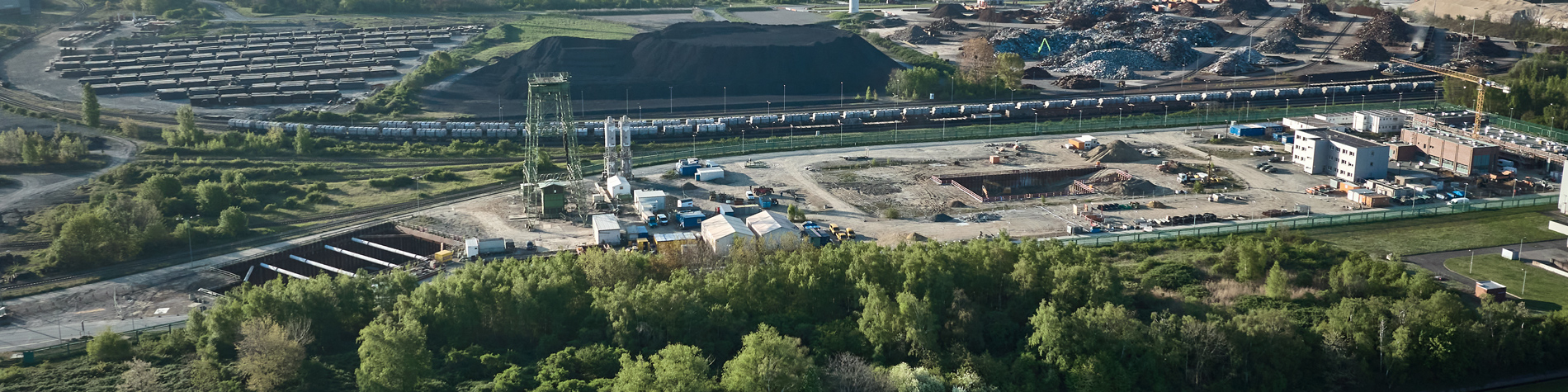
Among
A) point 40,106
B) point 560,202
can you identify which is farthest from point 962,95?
point 40,106

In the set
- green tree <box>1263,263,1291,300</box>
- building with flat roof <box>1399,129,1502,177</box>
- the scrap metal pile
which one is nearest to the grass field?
the scrap metal pile

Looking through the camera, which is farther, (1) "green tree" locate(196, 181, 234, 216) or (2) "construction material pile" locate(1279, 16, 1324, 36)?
(2) "construction material pile" locate(1279, 16, 1324, 36)

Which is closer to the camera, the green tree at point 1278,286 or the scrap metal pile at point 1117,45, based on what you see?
the green tree at point 1278,286

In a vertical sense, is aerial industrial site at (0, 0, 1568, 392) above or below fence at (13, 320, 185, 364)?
above

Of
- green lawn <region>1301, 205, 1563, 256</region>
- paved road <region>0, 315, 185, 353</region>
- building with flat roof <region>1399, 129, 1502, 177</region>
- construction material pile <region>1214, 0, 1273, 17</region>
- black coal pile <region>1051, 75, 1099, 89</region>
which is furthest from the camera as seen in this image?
construction material pile <region>1214, 0, 1273, 17</region>

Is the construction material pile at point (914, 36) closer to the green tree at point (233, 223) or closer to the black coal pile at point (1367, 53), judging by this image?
the black coal pile at point (1367, 53)

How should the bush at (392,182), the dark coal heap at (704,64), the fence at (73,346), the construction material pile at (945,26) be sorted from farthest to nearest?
the construction material pile at (945,26) < the dark coal heap at (704,64) < the bush at (392,182) < the fence at (73,346)

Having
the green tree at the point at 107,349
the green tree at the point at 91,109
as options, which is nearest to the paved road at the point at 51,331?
the green tree at the point at 107,349

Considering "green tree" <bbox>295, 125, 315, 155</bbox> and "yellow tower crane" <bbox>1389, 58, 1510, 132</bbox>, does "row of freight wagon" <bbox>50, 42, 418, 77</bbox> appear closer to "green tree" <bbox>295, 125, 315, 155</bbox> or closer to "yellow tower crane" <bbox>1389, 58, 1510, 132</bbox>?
"green tree" <bbox>295, 125, 315, 155</bbox>
